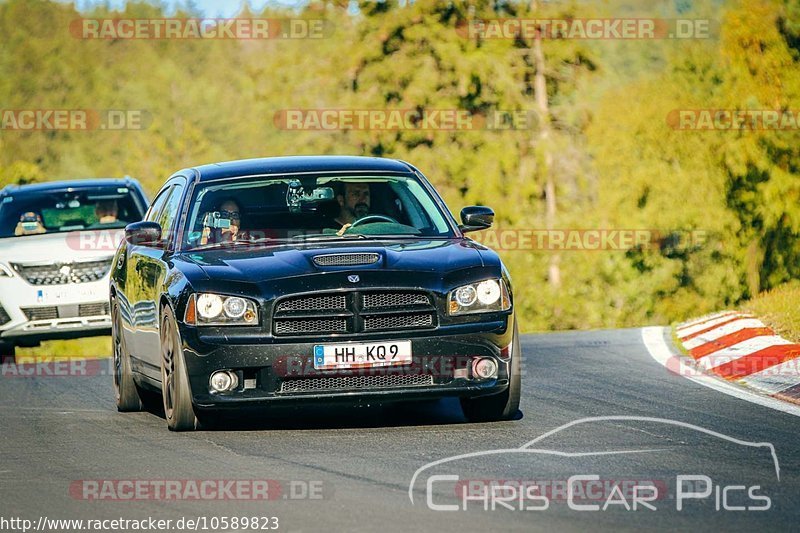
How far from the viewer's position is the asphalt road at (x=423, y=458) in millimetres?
6164

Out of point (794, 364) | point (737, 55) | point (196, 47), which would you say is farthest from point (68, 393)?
point (196, 47)

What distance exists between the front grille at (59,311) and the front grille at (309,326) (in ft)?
27.4

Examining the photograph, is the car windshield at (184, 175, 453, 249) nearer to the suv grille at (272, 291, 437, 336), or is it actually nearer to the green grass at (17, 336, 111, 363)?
the suv grille at (272, 291, 437, 336)

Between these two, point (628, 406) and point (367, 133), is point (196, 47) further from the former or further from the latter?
point (628, 406)

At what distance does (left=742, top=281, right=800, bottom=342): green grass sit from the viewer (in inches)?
511

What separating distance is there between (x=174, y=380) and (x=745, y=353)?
5.12 m

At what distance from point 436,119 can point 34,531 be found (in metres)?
45.1

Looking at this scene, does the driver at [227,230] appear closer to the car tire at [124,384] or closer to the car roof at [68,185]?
the car tire at [124,384]

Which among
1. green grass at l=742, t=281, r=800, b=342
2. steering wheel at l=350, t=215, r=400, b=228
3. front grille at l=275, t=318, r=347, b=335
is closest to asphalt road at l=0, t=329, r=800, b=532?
front grille at l=275, t=318, r=347, b=335

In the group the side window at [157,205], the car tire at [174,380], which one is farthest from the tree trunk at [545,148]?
the car tire at [174,380]

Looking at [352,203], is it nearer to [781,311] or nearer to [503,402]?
[503,402]

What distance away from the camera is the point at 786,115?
43.4 metres

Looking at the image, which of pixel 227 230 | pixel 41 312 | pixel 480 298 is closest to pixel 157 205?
pixel 227 230

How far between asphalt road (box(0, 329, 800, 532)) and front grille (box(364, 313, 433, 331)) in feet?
2.03
